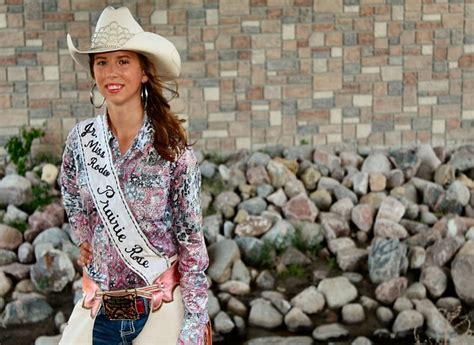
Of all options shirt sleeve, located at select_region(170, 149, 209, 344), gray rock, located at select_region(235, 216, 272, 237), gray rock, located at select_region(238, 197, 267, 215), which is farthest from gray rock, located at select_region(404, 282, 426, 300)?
shirt sleeve, located at select_region(170, 149, 209, 344)

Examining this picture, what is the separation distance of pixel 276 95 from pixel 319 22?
78 centimetres

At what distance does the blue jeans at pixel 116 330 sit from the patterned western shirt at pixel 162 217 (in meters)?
0.09

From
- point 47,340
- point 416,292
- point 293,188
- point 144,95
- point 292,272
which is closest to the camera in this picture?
point 144,95

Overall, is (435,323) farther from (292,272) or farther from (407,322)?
(292,272)

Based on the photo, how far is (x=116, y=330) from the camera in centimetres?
212

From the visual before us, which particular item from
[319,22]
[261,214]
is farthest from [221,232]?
[319,22]

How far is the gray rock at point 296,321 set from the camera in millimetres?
5258

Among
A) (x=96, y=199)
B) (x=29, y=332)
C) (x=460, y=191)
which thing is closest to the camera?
(x=96, y=199)

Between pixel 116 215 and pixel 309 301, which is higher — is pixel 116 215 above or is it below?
above

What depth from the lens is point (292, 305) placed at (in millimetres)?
5441

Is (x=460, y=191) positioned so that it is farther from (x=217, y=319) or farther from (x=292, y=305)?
(x=217, y=319)

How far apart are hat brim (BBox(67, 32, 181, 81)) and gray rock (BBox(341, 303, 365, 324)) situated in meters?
3.42

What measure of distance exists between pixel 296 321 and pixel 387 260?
2.82 ft

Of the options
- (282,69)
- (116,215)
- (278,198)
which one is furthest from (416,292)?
(116,215)
